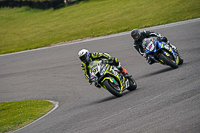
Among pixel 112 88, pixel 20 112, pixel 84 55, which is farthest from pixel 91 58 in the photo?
pixel 20 112

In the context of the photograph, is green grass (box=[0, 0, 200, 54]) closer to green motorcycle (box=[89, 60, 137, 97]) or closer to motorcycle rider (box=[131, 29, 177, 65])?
motorcycle rider (box=[131, 29, 177, 65])

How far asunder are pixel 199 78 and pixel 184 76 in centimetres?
88

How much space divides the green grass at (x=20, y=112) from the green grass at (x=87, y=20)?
12389 millimetres

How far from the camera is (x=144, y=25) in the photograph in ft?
75.9

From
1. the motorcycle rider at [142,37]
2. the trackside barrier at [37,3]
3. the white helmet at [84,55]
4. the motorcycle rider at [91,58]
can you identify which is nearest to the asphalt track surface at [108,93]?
the motorcycle rider at [142,37]

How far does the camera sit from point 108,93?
1162 cm

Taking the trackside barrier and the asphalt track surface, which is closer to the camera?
the asphalt track surface

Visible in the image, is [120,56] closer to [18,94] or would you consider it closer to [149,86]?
[18,94]

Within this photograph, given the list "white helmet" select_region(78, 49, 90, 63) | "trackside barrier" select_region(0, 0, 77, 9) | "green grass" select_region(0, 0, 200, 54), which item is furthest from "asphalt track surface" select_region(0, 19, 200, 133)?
"trackside barrier" select_region(0, 0, 77, 9)

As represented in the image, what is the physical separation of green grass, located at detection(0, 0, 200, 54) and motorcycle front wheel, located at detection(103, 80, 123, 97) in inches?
519

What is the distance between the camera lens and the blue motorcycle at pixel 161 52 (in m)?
11.2

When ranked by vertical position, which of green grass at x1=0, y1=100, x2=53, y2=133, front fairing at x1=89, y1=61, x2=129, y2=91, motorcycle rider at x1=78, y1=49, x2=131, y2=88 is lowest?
green grass at x1=0, y1=100, x2=53, y2=133

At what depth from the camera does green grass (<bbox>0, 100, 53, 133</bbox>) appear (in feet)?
33.8

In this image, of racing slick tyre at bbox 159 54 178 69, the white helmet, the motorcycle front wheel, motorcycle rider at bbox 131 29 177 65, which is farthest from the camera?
motorcycle rider at bbox 131 29 177 65
